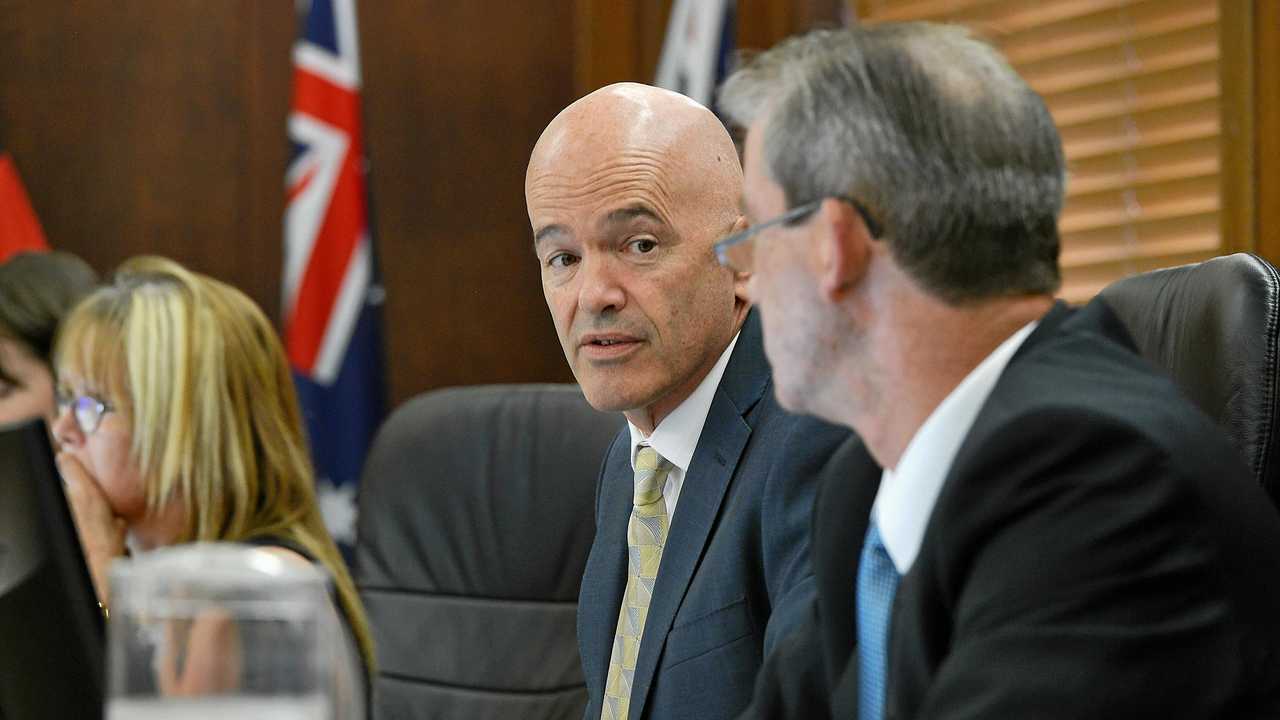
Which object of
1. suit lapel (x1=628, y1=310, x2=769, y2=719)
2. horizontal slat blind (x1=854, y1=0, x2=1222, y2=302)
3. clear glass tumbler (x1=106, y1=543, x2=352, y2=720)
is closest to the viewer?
clear glass tumbler (x1=106, y1=543, x2=352, y2=720)

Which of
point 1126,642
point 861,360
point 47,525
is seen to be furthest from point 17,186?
point 1126,642

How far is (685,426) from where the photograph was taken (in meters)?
1.98

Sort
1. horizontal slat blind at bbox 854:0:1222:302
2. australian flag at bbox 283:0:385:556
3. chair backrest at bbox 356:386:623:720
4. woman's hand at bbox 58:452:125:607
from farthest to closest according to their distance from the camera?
australian flag at bbox 283:0:385:556 → horizontal slat blind at bbox 854:0:1222:302 → chair backrest at bbox 356:386:623:720 → woman's hand at bbox 58:452:125:607

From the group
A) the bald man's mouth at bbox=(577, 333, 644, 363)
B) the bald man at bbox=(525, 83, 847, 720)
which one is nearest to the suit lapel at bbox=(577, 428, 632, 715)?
the bald man at bbox=(525, 83, 847, 720)

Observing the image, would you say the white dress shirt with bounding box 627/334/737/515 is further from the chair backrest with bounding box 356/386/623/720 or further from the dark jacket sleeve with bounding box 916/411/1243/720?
the dark jacket sleeve with bounding box 916/411/1243/720

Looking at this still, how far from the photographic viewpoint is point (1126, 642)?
956 millimetres

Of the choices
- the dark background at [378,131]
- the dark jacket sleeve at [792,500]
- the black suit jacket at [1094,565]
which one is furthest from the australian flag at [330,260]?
the black suit jacket at [1094,565]

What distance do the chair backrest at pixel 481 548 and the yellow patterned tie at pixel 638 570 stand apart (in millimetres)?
564

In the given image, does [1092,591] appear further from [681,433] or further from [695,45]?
[695,45]

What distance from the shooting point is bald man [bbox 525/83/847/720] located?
5.99 feet

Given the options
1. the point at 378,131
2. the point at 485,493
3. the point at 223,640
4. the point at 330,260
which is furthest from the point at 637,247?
the point at 378,131

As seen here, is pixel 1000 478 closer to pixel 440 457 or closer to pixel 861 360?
pixel 861 360

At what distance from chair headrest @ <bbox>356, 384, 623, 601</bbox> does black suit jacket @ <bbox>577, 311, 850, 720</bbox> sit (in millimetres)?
657

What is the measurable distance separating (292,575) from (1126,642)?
20.5 inches
